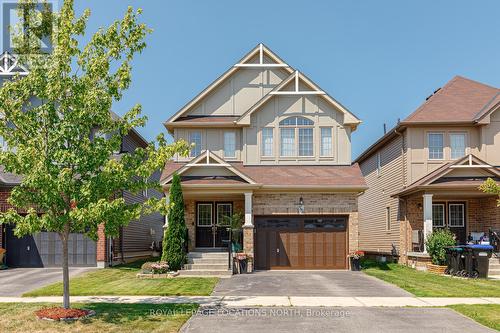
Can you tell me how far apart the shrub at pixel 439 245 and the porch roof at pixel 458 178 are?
6.65 ft

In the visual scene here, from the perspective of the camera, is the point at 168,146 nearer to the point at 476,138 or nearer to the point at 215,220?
the point at 215,220

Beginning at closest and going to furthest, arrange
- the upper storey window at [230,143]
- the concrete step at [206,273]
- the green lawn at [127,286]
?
1. the green lawn at [127,286]
2. the concrete step at [206,273]
3. the upper storey window at [230,143]

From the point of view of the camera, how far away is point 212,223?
78.7ft

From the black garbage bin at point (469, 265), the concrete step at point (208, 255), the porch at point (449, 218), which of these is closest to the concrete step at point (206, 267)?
the concrete step at point (208, 255)

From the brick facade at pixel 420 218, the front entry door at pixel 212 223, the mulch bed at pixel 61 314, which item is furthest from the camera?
the brick facade at pixel 420 218

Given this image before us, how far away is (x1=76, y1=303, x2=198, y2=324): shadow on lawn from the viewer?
11.2 m

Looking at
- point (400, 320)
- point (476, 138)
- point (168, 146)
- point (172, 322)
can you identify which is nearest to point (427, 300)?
point (400, 320)

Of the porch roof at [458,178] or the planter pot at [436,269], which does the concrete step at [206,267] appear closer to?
the planter pot at [436,269]

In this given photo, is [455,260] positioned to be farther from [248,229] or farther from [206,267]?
[206,267]

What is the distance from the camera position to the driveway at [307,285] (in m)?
15.4

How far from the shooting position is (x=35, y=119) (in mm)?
11477

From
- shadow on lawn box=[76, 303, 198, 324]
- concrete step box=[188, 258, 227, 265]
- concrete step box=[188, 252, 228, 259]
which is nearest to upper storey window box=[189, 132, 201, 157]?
concrete step box=[188, 252, 228, 259]

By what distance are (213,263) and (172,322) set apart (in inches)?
403

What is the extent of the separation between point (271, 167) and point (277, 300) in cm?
1075
